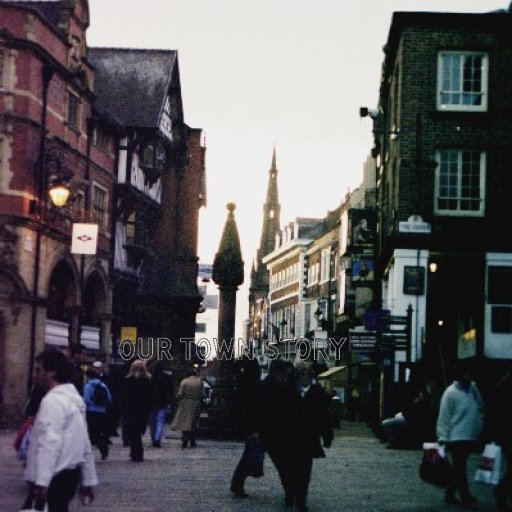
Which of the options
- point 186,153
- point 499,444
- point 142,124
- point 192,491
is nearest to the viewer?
point 499,444

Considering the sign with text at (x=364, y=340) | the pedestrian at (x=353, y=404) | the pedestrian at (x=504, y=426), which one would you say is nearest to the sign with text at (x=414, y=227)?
the sign with text at (x=364, y=340)

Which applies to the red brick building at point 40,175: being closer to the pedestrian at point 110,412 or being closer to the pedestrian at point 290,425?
the pedestrian at point 110,412

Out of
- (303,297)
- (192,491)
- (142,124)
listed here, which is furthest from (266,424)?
(303,297)

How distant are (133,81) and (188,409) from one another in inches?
1082

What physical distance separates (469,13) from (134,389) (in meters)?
17.6

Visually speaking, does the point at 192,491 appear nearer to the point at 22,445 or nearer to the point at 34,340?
the point at 22,445

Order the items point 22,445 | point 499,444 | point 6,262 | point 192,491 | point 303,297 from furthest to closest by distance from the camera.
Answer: point 303,297 < point 6,262 < point 192,491 < point 499,444 < point 22,445

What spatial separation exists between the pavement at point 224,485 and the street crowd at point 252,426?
453 mm

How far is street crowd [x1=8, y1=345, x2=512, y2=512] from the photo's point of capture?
334 inches

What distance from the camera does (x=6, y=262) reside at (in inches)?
1375

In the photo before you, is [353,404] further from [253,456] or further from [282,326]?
[282,326]

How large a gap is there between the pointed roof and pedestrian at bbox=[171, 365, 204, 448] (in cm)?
2334

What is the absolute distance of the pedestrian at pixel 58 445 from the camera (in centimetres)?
826

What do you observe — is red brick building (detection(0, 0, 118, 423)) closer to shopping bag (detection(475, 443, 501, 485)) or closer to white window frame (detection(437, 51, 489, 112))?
white window frame (detection(437, 51, 489, 112))
